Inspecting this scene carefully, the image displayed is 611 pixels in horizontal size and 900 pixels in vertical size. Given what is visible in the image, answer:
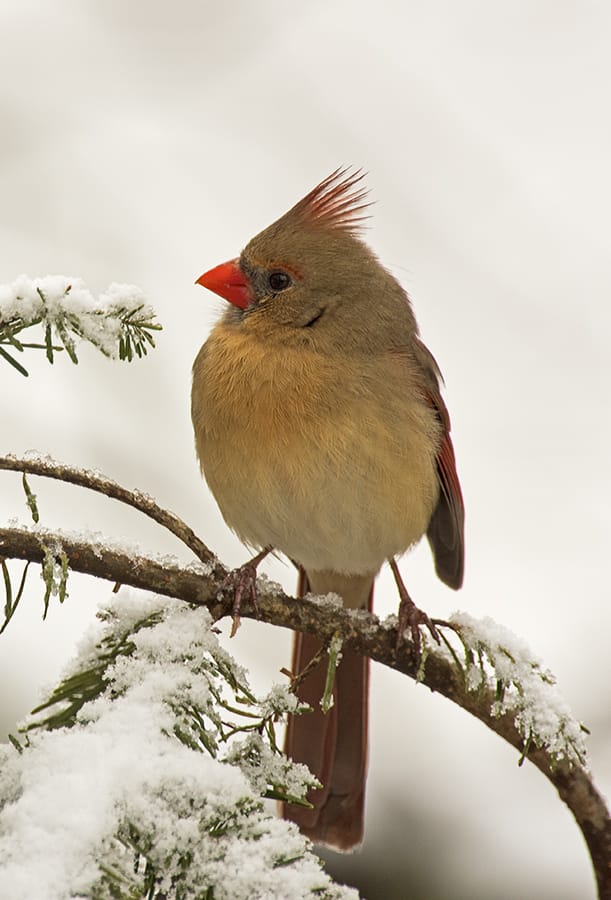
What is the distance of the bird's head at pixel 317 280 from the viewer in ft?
10.4

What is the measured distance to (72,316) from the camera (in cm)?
173

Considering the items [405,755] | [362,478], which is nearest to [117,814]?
[362,478]

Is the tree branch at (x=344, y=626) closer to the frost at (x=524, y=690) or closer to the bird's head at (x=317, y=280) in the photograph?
the frost at (x=524, y=690)

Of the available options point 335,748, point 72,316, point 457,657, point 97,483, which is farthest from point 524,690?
point 335,748

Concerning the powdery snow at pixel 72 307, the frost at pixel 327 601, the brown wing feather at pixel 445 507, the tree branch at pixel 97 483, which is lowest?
the tree branch at pixel 97 483

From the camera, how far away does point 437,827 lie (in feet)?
10.9

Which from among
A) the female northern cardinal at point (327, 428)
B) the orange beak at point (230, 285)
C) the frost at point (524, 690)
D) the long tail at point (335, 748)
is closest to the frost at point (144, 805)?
the frost at point (524, 690)

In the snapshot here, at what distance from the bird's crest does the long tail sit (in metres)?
1.25

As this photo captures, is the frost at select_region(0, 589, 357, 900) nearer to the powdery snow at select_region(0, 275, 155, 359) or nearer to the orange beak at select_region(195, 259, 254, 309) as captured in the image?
the powdery snow at select_region(0, 275, 155, 359)

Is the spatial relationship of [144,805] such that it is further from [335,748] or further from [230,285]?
[230,285]

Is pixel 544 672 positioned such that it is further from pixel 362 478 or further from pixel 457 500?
pixel 457 500

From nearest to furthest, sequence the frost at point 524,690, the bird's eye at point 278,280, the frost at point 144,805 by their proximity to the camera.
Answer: the frost at point 144,805
the frost at point 524,690
the bird's eye at point 278,280

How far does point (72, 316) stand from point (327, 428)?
3.89 feet

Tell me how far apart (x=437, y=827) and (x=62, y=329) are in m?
2.23
